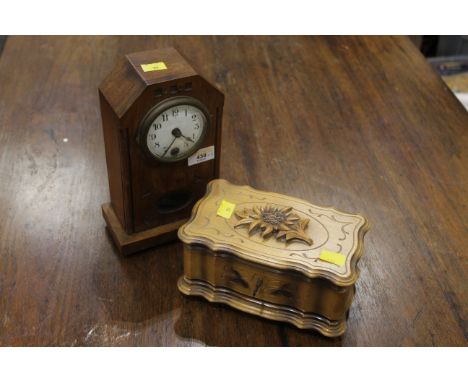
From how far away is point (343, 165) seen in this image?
5.65 ft

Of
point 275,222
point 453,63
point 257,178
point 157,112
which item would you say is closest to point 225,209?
point 275,222

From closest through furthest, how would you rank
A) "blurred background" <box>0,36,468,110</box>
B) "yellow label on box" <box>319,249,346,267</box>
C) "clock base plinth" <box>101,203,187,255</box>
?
1. "yellow label on box" <box>319,249,346,267</box>
2. "clock base plinth" <box>101,203,187,255</box>
3. "blurred background" <box>0,36,468,110</box>

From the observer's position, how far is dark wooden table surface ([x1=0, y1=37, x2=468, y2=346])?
4.16 ft

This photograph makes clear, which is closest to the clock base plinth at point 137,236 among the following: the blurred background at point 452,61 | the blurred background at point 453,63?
the blurred background at point 452,61

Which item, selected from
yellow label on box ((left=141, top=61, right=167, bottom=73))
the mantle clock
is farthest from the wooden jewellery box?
yellow label on box ((left=141, top=61, right=167, bottom=73))

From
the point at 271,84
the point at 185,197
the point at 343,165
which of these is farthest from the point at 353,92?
the point at 185,197

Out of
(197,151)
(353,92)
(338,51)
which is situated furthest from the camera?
(338,51)

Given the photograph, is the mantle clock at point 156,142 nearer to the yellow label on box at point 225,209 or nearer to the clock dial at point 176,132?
the clock dial at point 176,132

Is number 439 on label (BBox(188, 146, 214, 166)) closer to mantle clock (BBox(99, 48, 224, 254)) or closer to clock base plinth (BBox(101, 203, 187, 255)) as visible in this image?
mantle clock (BBox(99, 48, 224, 254))

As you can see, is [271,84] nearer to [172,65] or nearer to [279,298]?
[172,65]

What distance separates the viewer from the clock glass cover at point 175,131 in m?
1.21

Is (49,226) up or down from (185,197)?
down

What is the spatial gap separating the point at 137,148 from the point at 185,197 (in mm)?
225

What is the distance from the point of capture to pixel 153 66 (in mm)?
1205
